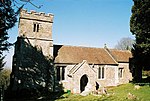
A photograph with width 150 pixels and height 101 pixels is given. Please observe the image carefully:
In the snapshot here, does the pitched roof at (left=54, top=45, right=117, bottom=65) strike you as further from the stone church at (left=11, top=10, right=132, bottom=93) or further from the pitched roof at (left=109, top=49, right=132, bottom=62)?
the pitched roof at (left=109, top=49, right=132, bottom=62)

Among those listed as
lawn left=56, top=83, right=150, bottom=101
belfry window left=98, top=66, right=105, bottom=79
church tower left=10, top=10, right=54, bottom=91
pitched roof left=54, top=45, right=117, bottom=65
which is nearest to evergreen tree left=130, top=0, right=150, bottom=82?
lawn left=56, top=83, right=150, bottom=101

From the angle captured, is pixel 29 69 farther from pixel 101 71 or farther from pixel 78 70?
pixel 101 71

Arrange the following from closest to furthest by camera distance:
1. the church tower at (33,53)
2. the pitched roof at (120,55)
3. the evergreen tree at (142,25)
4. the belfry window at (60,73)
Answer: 1. the evergreen tree at (142,25)
2. the church tower at (33,53)
3. the belfry window at (60,73)
4. the pitched roof at (120,55)

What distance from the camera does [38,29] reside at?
103 ft

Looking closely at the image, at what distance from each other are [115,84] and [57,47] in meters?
13.3

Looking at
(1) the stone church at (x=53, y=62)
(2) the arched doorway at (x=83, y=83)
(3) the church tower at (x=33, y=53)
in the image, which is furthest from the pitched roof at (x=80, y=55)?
(2) the arched doorway at (x=83, y=83)

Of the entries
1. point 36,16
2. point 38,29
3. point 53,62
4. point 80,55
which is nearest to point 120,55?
point 80,55

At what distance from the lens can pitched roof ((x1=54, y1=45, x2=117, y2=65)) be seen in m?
33.1

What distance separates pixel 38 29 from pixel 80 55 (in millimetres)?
8936

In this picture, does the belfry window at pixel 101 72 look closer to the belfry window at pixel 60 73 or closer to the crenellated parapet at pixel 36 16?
the belfry window at pixel 60 73

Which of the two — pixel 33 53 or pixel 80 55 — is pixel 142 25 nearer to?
pixel 80 55

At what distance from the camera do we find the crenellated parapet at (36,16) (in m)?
30.4

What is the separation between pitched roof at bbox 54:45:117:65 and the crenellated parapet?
17.1 ft

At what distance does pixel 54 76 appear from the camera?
103 feet
